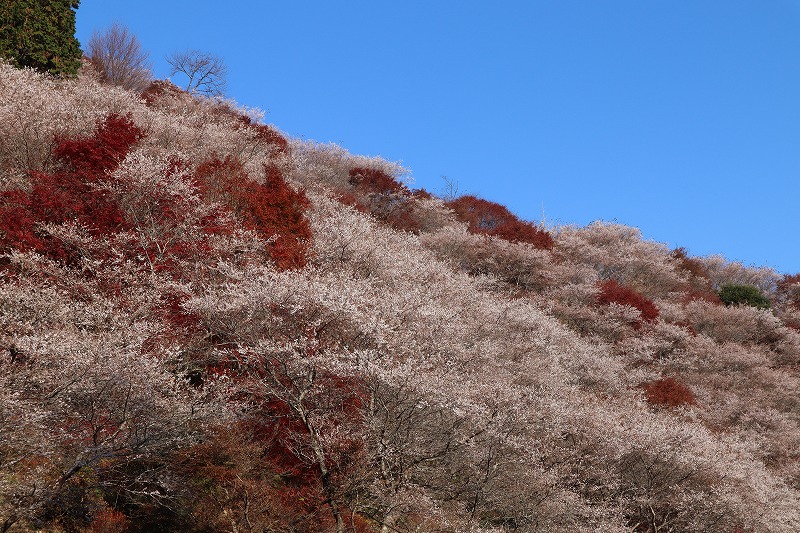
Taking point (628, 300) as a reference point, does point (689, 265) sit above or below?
above

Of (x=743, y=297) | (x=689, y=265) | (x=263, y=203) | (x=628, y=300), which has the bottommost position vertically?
(x=263, y=203)

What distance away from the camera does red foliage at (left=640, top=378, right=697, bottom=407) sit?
27.8m

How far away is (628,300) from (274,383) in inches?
1158

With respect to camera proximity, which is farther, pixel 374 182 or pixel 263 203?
pixel 374 182

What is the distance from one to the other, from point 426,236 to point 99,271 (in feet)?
81.3

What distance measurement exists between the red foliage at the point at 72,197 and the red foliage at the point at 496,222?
2674 cm

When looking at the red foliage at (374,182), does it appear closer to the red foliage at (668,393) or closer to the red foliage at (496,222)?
the red foliage at (496,222)

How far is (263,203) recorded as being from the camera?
948 inches

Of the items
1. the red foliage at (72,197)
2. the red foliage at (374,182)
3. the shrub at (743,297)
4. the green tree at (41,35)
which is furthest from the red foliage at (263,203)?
the shrub at (743,297)

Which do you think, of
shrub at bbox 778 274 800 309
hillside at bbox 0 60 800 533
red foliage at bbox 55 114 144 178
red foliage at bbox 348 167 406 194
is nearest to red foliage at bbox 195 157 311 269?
hillside at bbox 0 60 800 533

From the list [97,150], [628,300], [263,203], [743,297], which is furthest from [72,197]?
[743,297]

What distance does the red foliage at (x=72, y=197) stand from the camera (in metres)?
17.0

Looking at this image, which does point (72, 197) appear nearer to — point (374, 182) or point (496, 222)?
point (374, 182)

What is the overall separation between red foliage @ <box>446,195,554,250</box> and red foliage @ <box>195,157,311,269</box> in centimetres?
2108
